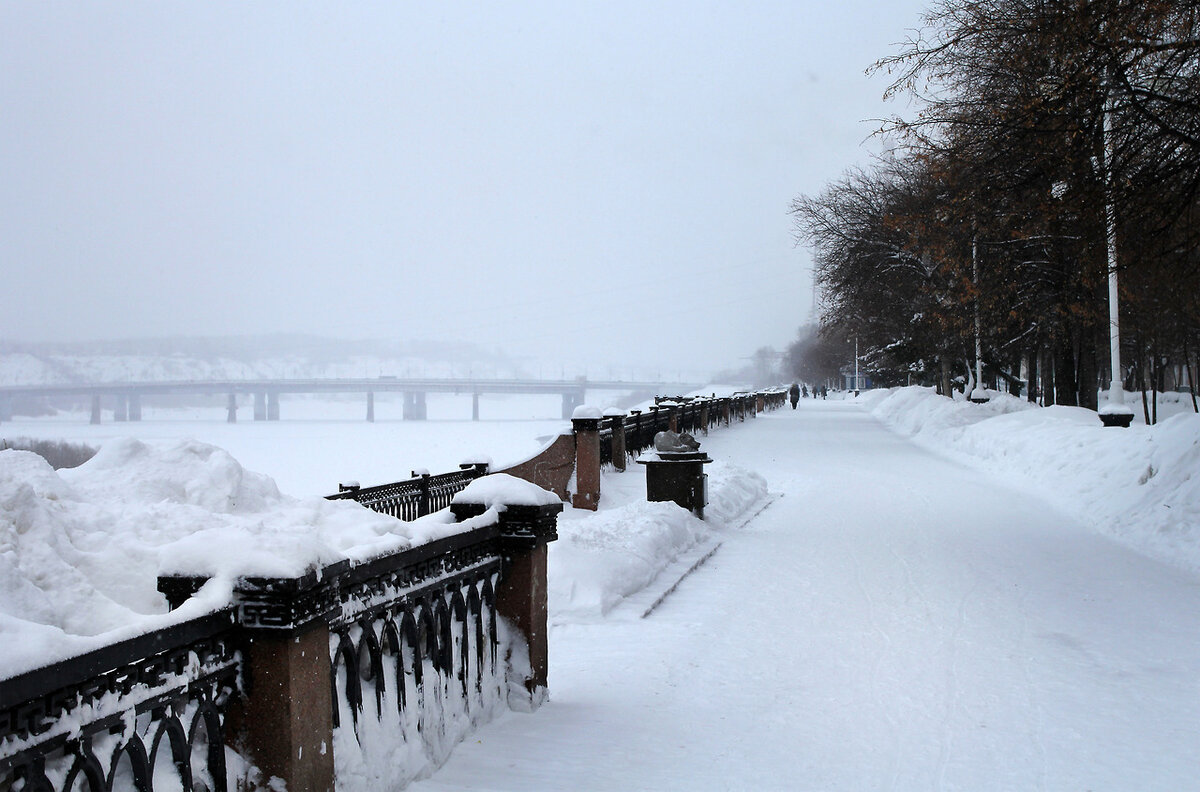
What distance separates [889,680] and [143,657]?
4.57m

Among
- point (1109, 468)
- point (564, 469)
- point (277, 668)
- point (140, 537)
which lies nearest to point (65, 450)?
point (564, 469)

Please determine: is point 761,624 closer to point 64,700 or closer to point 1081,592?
point 1081,592

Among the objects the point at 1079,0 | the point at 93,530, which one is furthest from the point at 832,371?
the point at 93,530

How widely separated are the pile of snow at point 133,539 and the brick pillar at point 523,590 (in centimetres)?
40

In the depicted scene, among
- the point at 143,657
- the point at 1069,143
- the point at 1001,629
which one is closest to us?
the point at 143,657

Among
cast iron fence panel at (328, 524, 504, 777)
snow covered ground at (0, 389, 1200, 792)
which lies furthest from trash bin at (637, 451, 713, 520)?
cast iron fence panel at (328, 524, 504, 777)

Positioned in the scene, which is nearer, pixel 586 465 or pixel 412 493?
pixel 412 493

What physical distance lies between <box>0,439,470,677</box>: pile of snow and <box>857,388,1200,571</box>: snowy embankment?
9014mm

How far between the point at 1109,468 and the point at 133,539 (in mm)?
13793

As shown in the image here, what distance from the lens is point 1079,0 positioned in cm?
951

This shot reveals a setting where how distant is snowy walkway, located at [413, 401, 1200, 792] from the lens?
175 inches

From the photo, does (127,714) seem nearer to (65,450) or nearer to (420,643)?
(420,643)

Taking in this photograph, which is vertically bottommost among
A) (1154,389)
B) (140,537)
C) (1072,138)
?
(140,537)

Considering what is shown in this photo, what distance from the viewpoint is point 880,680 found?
19.0 ft
